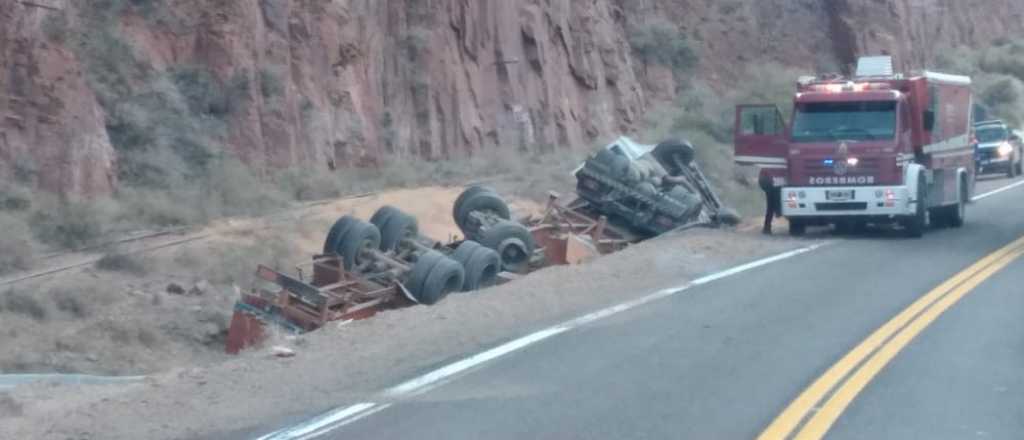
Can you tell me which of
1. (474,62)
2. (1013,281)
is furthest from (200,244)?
(474,62)

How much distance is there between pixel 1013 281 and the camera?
63.1 ft

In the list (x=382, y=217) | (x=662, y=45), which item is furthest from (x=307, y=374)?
(x=662, y=45)

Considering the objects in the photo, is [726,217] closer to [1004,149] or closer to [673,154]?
[673,154]

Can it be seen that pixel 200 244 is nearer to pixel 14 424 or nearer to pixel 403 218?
pixel 403 218

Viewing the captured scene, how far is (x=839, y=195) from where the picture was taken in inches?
992

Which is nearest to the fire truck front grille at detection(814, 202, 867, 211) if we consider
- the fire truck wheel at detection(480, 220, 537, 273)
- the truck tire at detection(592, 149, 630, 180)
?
the truck tire at detection(592, 149, 630, 180)

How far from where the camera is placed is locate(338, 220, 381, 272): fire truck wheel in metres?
20.4

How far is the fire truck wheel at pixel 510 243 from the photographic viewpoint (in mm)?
21578

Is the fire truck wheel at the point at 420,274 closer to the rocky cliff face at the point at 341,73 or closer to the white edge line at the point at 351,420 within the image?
the white edge line at the point at 351,420

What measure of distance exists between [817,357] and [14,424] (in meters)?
6.72

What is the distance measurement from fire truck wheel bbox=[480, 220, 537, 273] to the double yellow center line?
20.2 feet

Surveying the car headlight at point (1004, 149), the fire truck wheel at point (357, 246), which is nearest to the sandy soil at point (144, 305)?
the fire truck wheel at point (357, 246)

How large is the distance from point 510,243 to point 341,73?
13.2 metres

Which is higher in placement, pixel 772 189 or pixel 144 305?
pixel 772 189
